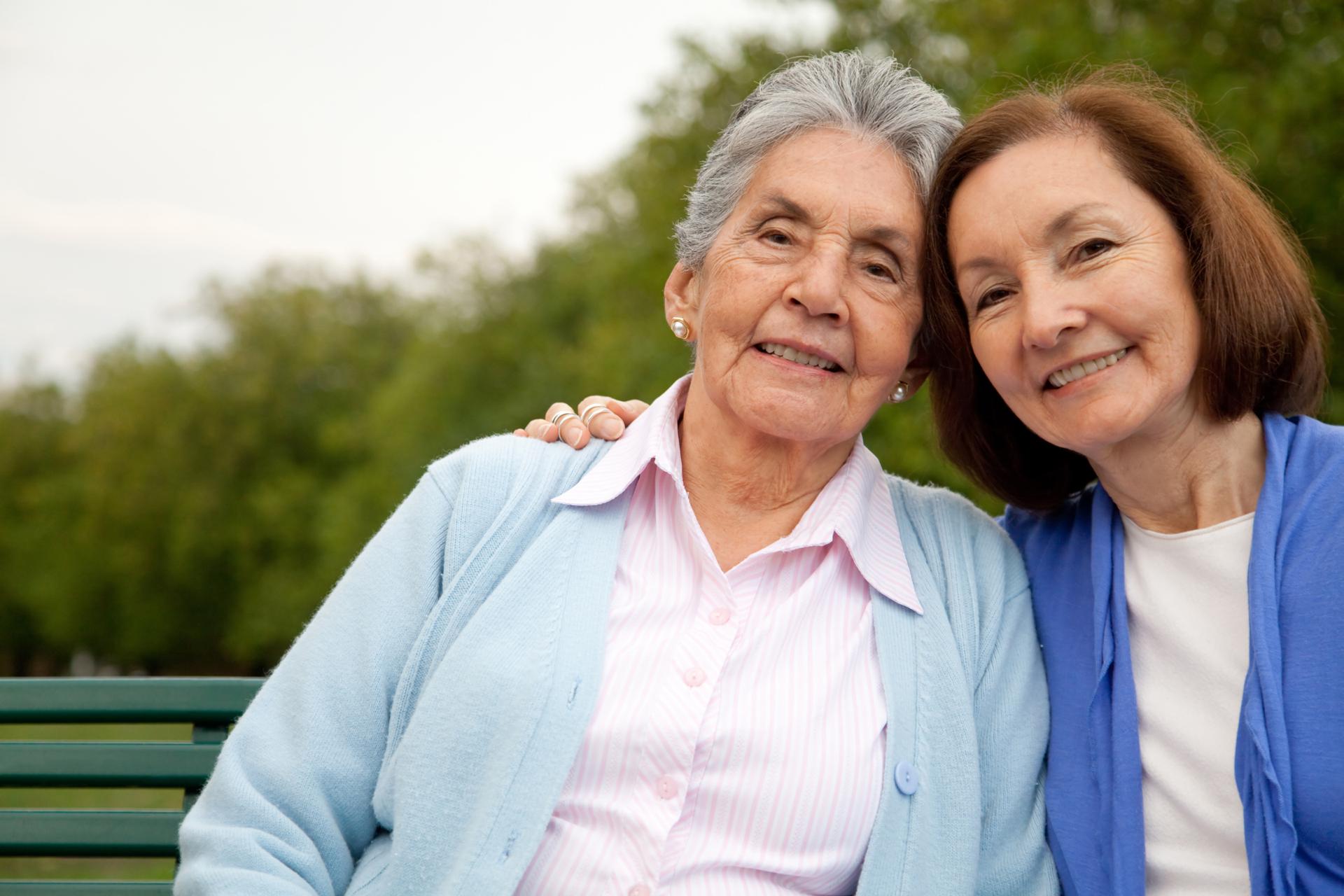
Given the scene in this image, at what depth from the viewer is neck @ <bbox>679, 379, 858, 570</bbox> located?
2.65 metres

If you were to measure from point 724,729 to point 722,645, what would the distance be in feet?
0.54

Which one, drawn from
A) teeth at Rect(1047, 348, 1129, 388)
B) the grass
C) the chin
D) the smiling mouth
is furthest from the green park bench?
the grass

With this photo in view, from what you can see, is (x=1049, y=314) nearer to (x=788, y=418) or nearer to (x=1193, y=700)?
(x=788, y=418)

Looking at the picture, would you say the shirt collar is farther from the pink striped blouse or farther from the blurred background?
the blurred background

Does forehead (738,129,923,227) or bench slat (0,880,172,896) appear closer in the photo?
forehead (738,129,923,227)

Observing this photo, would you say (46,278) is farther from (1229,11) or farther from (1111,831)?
(1111,831)

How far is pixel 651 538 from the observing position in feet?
8.37

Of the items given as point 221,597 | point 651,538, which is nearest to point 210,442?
point 221,597

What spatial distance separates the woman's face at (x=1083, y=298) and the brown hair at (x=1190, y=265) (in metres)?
0.04

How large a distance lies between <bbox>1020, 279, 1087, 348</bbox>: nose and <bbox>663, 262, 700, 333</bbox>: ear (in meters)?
0.83

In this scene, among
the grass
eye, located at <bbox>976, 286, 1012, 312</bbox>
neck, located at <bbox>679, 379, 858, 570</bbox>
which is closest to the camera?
eye, located at <bbox>976, 286, 1012, 312</bbox>

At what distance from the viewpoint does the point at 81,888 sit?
2697 mm

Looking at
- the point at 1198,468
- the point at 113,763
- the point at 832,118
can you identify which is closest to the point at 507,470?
the point at 832,118

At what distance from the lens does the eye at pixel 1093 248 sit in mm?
2277
